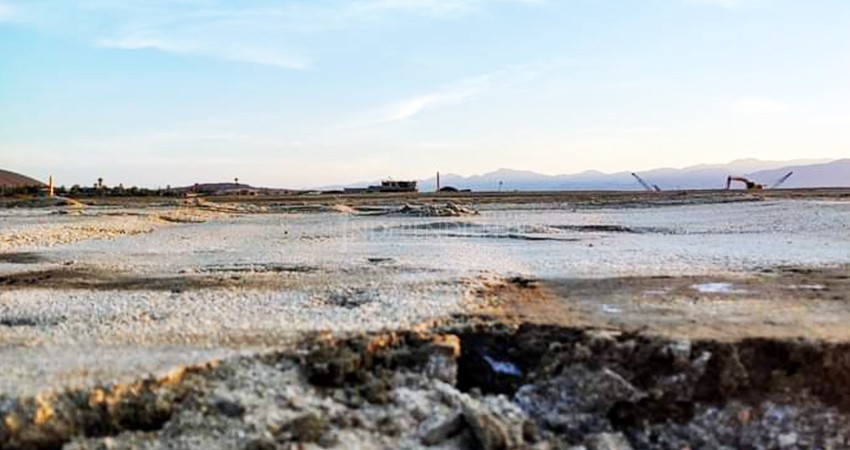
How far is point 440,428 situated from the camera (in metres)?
6.50

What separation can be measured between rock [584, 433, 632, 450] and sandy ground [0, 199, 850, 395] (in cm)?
170

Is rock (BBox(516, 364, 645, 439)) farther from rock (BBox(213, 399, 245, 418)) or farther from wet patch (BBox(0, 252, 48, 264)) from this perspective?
wet patch (BBox(0, 252, 48, 264))

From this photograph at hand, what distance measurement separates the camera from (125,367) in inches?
278

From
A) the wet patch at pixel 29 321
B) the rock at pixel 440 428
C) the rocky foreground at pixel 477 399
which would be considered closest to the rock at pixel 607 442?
the rocky foreground at pixel 477 399

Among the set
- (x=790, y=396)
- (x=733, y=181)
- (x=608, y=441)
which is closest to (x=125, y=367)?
(x=608, y=441)

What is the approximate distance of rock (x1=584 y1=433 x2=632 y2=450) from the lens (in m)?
6.61

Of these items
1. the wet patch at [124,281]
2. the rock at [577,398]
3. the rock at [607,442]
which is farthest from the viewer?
the wet patch at [124,281]

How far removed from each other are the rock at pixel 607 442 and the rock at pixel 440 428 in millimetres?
1029

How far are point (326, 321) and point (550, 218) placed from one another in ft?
70.3

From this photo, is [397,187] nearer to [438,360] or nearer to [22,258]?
[22,258]

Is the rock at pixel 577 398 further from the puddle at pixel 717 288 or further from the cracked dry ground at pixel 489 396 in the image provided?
the puddle at pixel 717 288

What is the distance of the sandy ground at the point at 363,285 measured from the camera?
26.4 feet

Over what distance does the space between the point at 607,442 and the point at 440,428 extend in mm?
1356

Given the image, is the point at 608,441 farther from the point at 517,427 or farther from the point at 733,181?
the point at 733,181
